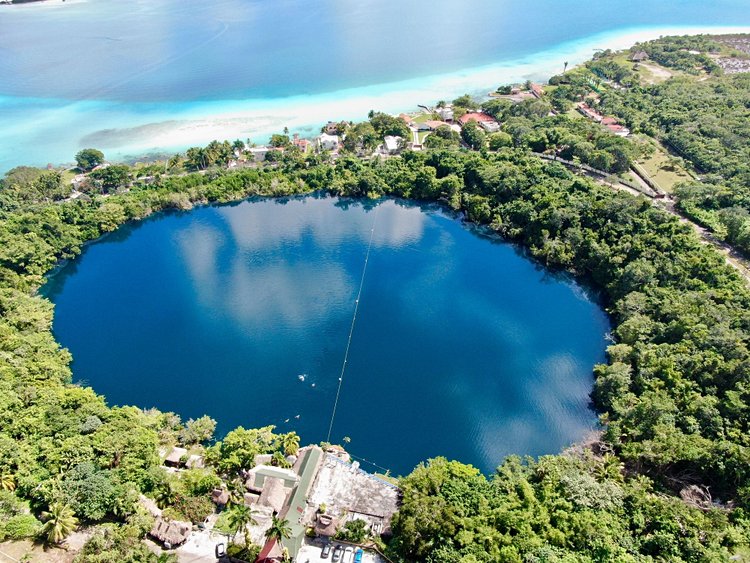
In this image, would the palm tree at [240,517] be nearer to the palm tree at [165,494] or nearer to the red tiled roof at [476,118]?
the palm tree at [165,494]

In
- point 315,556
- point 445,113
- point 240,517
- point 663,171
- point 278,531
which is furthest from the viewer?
point 445,113

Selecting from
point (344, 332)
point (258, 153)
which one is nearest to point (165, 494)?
point (344, 332)

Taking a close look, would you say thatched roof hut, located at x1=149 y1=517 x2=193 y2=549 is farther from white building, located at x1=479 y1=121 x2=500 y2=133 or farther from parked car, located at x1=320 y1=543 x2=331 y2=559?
white building, located at x1=479 y1=121 x2=500 y2=133

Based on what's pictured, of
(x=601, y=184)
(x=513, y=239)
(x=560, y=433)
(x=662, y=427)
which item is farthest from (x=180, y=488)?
→ (x=601, y=184)

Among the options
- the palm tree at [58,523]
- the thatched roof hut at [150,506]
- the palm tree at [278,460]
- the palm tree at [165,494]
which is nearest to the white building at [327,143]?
the palm tree at [278,460]

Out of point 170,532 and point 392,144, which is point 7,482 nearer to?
point 170,532

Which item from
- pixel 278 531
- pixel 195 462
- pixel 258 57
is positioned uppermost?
pixel 258 57

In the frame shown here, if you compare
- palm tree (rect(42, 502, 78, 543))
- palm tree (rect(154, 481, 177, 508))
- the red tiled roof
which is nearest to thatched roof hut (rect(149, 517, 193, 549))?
palm tree (rect(154, 481, 177, 508))
